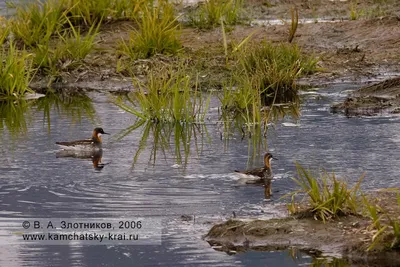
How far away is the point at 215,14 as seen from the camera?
20734mm

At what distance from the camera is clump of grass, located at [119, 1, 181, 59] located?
1838 centimetres

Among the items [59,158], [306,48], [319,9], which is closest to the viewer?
[59,158]

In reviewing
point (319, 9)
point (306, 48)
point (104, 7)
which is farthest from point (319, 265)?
point (319, 9)

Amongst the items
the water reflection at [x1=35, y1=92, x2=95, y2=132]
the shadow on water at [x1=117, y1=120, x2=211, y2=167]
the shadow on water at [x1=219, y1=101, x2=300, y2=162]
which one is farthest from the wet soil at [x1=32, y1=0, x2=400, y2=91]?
the shadow on water at [x1=117, y1=120, x2=211, y2=167]

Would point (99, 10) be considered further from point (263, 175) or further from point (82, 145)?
point (263, 175)

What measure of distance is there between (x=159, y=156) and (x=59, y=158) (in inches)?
43.8

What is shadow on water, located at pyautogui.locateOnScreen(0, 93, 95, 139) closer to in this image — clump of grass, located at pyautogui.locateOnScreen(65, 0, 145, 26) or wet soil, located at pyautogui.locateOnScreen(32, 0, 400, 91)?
wet soil, located at pyautogui.locateOnScreen(32, 0, 400, 91)

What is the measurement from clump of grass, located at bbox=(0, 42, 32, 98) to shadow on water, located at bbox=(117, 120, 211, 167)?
106 inches

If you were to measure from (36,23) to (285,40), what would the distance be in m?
4.34

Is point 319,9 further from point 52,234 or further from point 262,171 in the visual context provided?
point 52,234

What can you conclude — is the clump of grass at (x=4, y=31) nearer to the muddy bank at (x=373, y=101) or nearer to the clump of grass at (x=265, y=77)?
the clump of grass at (x=265, y=77)

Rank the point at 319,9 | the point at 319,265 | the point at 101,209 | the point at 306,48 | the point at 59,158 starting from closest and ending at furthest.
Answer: the point at 319,265
the point at 101,209
the point at 59,158
the point at 306,48
the point at 319,9

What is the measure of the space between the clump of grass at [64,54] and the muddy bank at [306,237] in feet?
31.1

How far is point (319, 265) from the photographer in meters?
8.41
